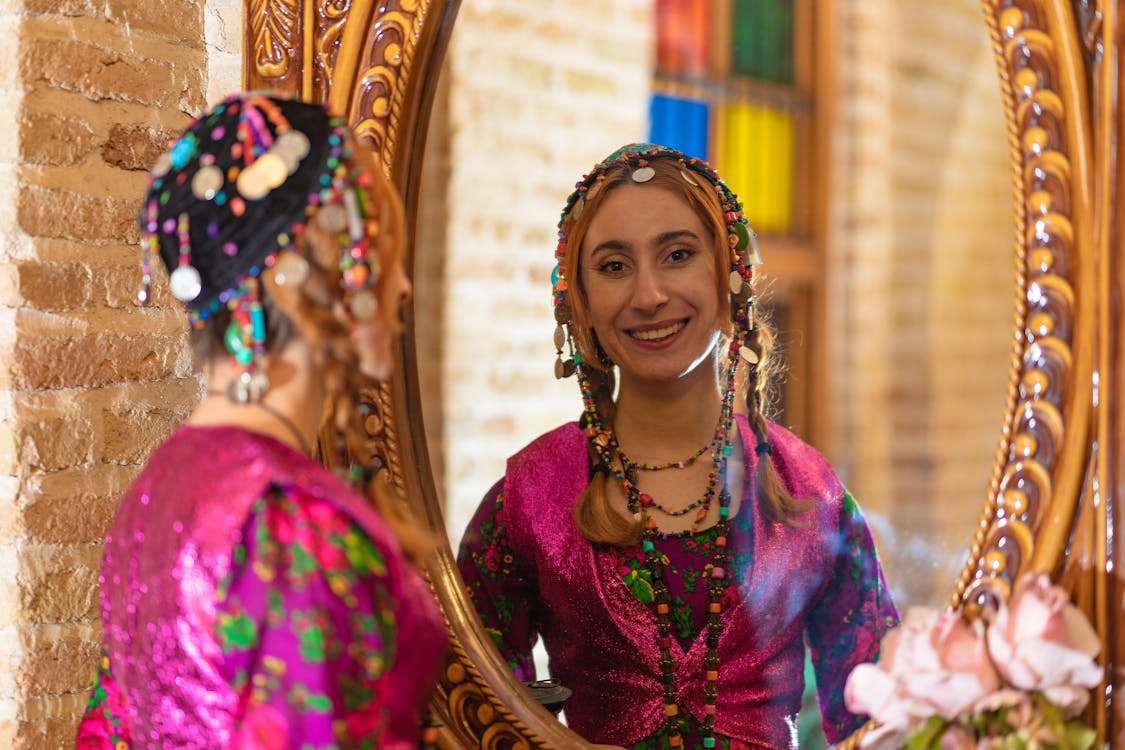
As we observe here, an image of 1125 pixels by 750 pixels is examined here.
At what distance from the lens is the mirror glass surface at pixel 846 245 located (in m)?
1.04

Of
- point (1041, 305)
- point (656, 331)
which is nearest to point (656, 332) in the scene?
point (656, 331)

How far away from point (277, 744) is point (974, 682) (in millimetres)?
494

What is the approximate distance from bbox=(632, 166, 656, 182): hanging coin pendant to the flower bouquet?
0.45 meters

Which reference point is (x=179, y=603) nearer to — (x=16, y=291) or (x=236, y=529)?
(x=236, y=529)

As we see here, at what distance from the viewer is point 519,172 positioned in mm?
1200

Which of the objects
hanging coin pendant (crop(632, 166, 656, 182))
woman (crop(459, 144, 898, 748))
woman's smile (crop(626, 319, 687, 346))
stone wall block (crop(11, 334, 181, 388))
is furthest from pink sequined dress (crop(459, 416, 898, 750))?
stone wall block (crop(11, 334, 181, 388))

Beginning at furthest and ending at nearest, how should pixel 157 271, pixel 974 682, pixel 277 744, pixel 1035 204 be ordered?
pixel 157 271 < pixel 1035 204 < pixel 974 682 < pixel 277 744

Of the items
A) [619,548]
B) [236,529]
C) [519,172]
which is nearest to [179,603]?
[236,529]

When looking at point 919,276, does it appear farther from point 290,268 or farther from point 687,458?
point 290,268

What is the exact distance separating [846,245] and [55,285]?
734mm

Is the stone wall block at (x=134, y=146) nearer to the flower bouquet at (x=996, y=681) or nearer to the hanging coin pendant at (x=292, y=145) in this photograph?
the hanging coin pendant at (x=292, y=145)

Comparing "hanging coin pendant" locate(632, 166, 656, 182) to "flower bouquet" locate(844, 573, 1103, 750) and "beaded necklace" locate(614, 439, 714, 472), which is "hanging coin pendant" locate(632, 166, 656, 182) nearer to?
"beaded necklace" locate(614, 439, 714, 472)

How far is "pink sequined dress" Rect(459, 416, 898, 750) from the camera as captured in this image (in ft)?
3.59

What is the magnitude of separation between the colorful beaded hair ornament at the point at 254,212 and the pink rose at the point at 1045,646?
1.71 ft
